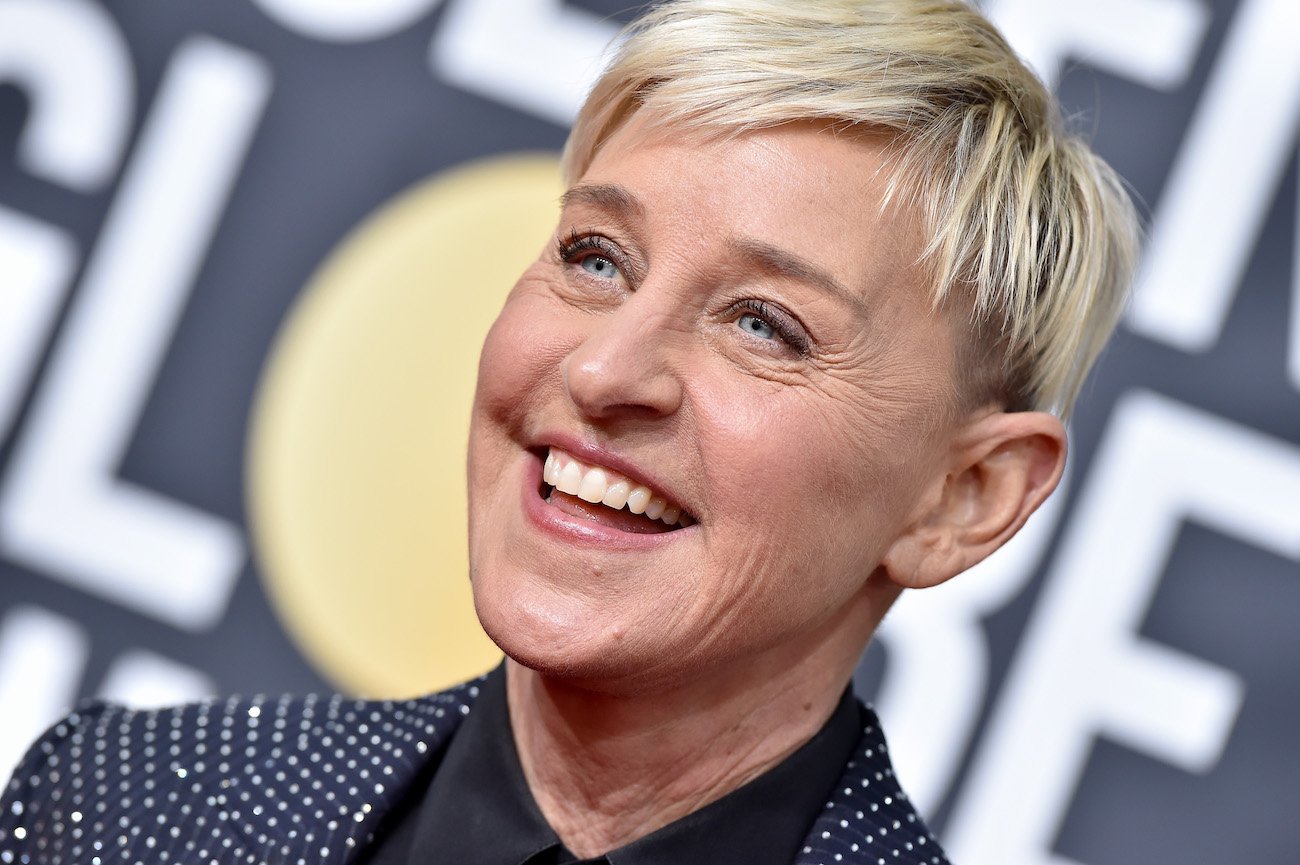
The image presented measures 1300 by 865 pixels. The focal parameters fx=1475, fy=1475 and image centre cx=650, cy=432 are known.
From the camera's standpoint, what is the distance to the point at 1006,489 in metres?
1.43

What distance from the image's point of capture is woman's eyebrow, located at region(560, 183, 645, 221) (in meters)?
1.33

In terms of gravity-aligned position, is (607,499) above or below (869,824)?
above

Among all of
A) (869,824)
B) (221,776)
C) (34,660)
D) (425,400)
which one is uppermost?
(425,400)

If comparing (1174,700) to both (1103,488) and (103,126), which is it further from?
(103,126)

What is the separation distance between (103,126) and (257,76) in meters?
0.32

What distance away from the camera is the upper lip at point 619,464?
1.26m

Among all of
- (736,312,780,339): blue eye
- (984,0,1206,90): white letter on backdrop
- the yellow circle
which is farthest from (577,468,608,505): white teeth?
(984,0,1206,90): white letter on backdrop

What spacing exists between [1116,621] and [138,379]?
6.33ft

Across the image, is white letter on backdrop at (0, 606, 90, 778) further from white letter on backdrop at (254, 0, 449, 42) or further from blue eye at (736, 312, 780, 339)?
blue eye at (736, 312, 780, 339)

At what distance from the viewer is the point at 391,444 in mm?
2824

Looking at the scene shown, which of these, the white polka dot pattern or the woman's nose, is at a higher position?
the woman's nose

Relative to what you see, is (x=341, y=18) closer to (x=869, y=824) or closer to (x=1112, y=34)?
(x=1112, y=34)

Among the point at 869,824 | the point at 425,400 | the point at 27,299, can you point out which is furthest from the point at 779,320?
the point at 27,299

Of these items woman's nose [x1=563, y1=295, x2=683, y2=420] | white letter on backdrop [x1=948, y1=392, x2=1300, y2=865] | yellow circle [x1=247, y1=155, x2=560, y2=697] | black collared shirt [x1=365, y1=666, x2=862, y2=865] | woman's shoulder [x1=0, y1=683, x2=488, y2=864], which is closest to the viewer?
woman's nose [x1=563, y1=295, x2=683, y2=420]
